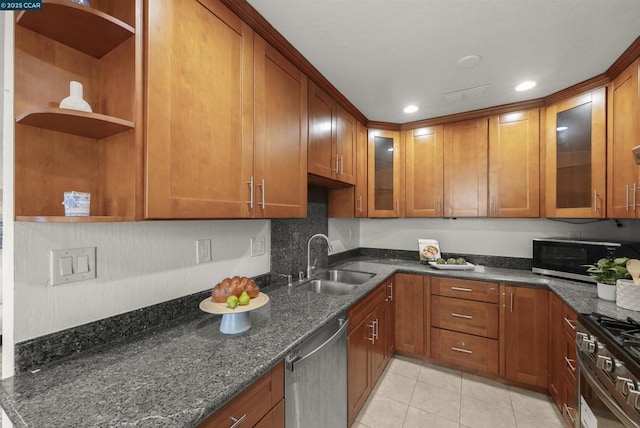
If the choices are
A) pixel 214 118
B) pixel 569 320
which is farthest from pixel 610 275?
pixel 214 118

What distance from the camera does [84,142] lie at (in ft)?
3.30

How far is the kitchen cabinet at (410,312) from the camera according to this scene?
2428 millimetres

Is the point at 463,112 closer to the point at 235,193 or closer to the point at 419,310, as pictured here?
the point at 419,310

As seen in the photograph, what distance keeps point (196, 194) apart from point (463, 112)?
249 centimetres

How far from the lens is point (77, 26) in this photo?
0.86 meters

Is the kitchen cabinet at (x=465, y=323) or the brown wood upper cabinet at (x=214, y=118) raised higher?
the brown wood upper cabinet at (x=214, y=118)

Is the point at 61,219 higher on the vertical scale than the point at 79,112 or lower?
lower

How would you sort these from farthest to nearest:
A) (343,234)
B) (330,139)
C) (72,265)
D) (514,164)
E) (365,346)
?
(343,234)
(514,164)
(330,139)
(365,346)
(72,265)

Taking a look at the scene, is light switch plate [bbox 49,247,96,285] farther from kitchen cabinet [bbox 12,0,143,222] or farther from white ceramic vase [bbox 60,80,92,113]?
white ceramic vase [bbox 60,80,92,113]

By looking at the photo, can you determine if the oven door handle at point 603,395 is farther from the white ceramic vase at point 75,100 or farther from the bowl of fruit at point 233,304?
the white ceramic vase at point 75,100

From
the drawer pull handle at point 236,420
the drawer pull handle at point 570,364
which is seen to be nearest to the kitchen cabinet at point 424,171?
the drawer pull handle at point 570,364

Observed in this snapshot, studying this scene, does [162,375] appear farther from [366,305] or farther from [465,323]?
[465,323]

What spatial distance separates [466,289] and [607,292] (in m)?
0.83

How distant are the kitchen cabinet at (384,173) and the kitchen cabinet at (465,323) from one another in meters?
0.85
